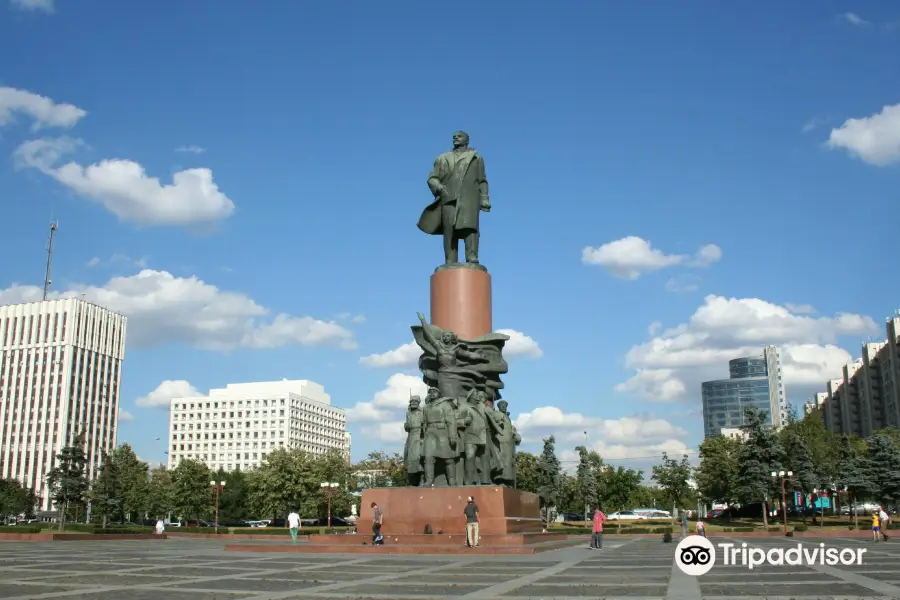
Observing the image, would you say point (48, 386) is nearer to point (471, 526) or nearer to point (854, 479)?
→ point (854, 479)

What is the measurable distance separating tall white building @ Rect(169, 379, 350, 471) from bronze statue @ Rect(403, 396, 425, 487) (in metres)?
119

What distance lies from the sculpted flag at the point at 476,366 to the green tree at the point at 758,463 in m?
32.1

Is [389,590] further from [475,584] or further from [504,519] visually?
[504,519]

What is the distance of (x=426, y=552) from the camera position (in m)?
19.7

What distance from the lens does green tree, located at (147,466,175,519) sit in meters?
75.2

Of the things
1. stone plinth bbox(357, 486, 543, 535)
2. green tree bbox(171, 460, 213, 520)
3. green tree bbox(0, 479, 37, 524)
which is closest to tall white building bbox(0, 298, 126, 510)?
green tree bbox(0, 479, 37, 524)

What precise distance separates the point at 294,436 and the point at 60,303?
4288 centimetres

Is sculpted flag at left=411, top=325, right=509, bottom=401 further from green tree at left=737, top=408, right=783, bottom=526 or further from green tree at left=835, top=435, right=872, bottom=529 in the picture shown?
green tree at left=835, top=435, right=872, bottom=529

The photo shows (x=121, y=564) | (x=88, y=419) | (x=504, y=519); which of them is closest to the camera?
(x=121, y=564)

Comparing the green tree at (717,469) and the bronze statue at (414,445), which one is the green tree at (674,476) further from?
the bronze statue at (414,445)

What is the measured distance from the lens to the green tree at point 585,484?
67.7 meters

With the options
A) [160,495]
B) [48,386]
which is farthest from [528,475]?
[48,386]

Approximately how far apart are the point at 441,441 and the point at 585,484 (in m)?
49.5

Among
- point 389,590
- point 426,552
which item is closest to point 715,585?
point 389,590
